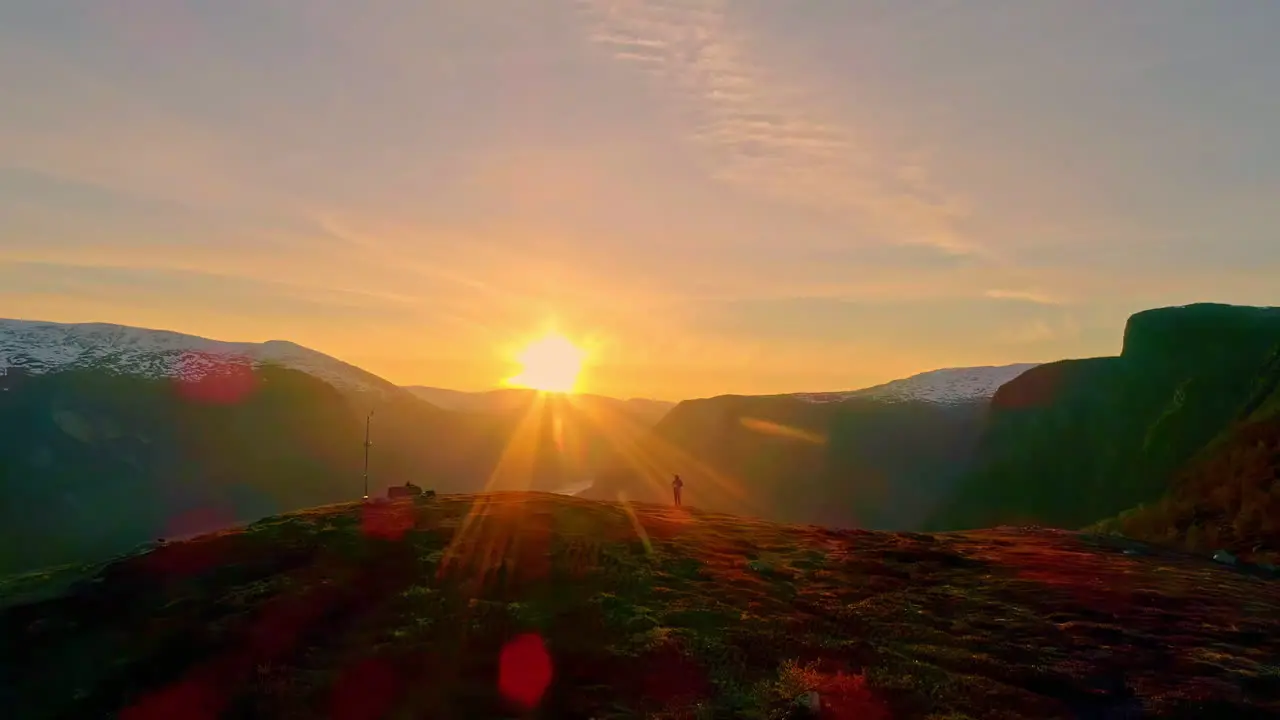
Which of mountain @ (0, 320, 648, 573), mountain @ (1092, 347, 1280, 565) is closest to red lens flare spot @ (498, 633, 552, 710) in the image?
mountain @ (1092, 347, 1280, 565)

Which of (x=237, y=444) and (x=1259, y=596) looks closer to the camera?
(x=1259, y=596)

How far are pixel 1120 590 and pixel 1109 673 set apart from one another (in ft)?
33.6

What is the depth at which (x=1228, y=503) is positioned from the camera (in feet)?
160

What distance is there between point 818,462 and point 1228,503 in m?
120

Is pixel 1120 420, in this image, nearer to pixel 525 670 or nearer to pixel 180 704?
pixel 525 670

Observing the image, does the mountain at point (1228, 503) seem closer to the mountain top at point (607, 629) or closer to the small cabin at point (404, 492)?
the mountain top at point (607, 629)

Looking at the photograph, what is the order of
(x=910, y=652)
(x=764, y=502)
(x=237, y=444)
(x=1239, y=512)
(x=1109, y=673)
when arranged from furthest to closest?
(x=237, y=444) → (x=764, y=502) → (x=1239, y=512) → (x=910, y=652) → (x=1109, y=673)

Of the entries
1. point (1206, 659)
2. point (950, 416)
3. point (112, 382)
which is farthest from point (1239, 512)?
point (112, 382)

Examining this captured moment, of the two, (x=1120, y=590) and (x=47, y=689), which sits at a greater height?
(x=1120, y=590)

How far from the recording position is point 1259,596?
100.0 feet

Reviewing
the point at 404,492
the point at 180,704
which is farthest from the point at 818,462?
the point at 180,704

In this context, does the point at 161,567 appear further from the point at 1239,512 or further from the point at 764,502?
the point at 764,502

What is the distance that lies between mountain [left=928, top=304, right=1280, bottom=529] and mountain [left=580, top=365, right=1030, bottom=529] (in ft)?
74.4

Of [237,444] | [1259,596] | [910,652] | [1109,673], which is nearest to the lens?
[1109,673]
